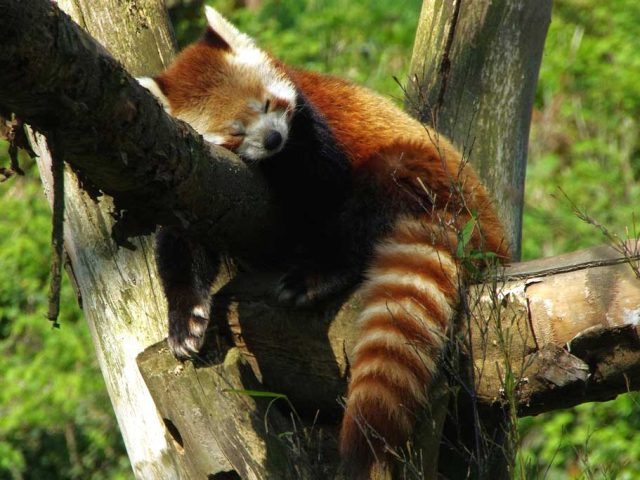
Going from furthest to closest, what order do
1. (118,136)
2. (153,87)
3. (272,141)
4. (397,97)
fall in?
(397,97) → (153,87) → (272,141) → (118,136)

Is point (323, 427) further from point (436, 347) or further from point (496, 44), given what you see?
point (496, 44)

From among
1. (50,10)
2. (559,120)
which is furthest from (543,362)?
(559,120)

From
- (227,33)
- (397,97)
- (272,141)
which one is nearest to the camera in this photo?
(272,141)

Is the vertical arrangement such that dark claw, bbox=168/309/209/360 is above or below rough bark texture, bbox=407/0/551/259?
below

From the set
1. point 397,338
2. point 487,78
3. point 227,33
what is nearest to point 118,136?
point 397,338

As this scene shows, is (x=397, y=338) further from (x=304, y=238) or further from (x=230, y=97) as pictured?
(x=230, y=97)

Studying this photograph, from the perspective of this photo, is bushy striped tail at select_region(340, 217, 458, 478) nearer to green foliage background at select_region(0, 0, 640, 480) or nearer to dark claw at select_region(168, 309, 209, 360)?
dark claw at select_region(168, 309, 209, 360)

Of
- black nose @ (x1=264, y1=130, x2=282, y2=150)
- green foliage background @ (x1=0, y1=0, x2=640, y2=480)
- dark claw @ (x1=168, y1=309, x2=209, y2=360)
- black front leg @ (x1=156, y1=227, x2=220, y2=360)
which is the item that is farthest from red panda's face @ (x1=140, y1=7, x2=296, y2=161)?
green foliage background @ (x1=0, y1=0, x2=640, y2=480)

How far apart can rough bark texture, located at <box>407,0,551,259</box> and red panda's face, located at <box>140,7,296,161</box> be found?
665 mm

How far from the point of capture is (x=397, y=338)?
252 centimetres

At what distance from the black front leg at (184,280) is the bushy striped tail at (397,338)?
0.61 metres

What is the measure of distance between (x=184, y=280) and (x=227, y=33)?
45.4 inches

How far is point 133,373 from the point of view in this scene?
318 centimetres

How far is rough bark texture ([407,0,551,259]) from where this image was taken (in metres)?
3.65
